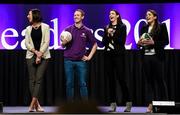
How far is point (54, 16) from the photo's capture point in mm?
7742

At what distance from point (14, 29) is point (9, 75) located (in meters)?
0.79

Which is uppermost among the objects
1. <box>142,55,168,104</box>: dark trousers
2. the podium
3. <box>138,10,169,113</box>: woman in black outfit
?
<box>138,10,169,113</box>: woman in black outfit

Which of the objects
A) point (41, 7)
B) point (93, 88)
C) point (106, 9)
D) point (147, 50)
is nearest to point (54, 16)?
point (41, 7)

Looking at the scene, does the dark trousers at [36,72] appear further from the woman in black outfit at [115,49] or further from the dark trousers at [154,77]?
the dark trousers at [154,77]

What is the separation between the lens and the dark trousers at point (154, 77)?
565 cm

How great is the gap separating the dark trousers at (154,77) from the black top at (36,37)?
53.1 inches

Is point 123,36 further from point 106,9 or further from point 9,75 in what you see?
point 9,75

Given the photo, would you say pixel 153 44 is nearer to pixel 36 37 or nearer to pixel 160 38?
pixel 160 38

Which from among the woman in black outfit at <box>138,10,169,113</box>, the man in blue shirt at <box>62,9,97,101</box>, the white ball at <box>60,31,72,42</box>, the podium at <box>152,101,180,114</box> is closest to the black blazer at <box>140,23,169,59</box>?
the woman in black outfit at <box>138,10,169,113</box>

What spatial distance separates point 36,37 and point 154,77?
1586mm

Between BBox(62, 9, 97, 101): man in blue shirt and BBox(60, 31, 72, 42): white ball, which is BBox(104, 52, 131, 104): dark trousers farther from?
BBox(60, 31, 72, 42): white ball

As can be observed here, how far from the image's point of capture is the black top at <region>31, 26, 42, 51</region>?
5668 mm

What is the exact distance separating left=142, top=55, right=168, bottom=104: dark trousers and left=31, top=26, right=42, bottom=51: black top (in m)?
1.35

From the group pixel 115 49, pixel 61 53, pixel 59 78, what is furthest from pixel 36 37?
pixel 59 78
